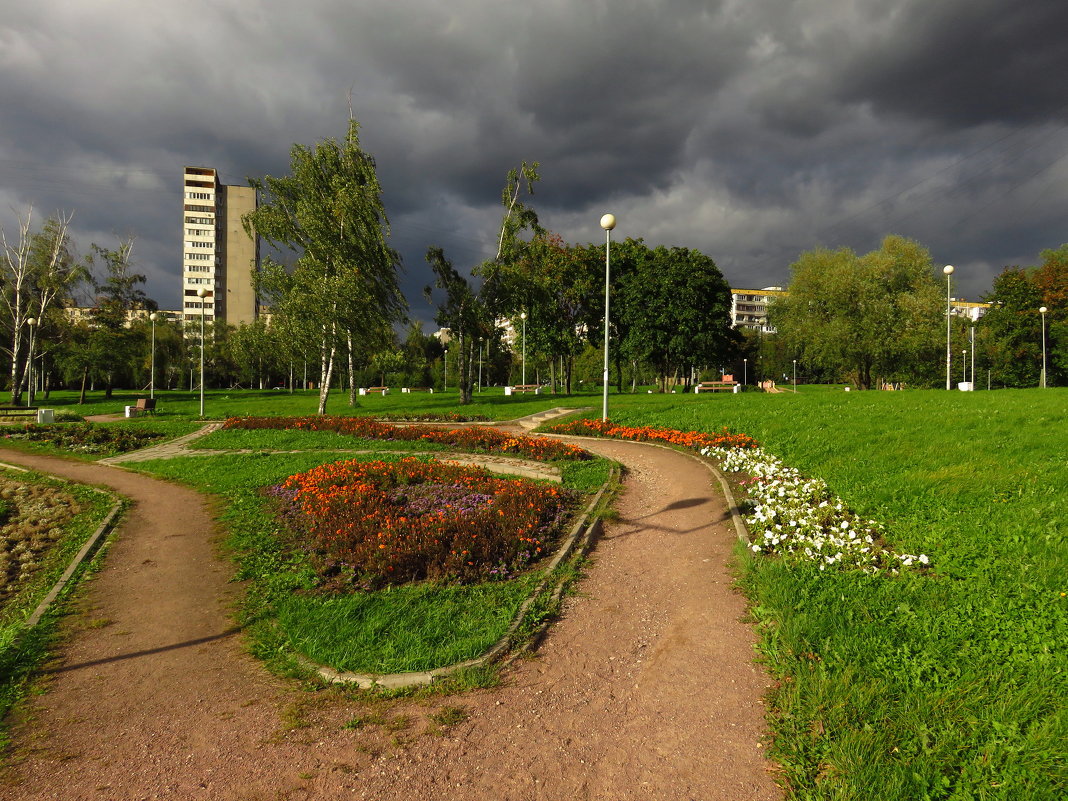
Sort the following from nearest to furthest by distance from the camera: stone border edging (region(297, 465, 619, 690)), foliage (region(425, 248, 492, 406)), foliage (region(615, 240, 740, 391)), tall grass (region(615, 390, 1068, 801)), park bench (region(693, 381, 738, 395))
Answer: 1. tall grass (region(615, 390, 1068, 801))
2. stone border edging (region(297, 465, 619, 690))
3. foliage (region(425, 248, 492, 406))
4. foliage (region(615, 240, 740, 391))
5. park bench (region(693, 381, 738, 395))

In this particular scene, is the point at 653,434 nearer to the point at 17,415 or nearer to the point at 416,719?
the point at 416,719

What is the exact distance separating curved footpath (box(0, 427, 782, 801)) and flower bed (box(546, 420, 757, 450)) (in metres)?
7.27

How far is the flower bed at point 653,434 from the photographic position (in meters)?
12.6

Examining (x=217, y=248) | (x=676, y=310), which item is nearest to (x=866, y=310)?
(x=676, y=310)

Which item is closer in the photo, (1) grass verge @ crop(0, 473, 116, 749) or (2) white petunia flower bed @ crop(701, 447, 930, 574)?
(1) grass verge @ crop(0, 473, 116, 749)

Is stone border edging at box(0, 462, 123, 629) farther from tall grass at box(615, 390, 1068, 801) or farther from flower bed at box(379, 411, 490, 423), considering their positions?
flower bed at box(379, 411, 490, 423)

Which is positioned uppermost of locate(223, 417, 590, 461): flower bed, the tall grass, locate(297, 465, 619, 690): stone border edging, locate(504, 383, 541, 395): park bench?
locate(504, 383, 541, 395): park bench

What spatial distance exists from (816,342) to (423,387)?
53.6 m

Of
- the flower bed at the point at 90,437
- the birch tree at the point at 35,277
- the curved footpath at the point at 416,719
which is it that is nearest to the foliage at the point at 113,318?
the birch tree at the point at 35,277

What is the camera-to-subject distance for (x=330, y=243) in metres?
26.5

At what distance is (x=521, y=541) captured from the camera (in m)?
6.68

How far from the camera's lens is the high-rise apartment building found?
9525 centimetres

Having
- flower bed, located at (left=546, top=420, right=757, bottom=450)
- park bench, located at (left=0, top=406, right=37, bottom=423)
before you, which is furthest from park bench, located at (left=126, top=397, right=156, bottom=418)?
flower bed, located at (left=546, top=420, right=757, bottom=450)

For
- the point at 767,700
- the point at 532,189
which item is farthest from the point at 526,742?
the point at 532,189
